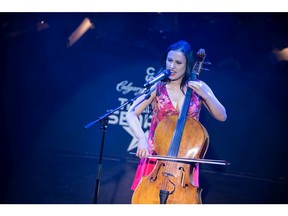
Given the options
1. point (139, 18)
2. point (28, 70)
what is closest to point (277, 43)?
point (139, 18)

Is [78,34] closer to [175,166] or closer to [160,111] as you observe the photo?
[160,111]

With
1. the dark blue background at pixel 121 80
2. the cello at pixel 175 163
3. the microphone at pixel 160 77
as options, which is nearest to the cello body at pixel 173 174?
the cello at pixel 175 163

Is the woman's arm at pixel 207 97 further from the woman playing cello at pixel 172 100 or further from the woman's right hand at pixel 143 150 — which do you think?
the woman's right hand at pixel 143 150

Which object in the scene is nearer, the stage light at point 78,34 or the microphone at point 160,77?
the microphone at point 160,77

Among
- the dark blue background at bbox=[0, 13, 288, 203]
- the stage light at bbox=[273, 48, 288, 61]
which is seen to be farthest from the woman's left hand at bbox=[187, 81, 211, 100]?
the stage light at bbox=[273, 48, 288, 61]

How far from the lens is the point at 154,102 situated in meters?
2.13

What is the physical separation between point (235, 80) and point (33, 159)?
9.56 ft

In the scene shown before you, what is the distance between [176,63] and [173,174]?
684mm

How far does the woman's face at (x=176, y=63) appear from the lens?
2.07 m

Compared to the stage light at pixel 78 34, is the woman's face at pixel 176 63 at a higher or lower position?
lower

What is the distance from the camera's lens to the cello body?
69.1 inches

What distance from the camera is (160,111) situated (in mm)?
2086

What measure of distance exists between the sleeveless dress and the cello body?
0.12 meters

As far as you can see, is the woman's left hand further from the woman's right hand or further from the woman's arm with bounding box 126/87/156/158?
the woman's right hand
